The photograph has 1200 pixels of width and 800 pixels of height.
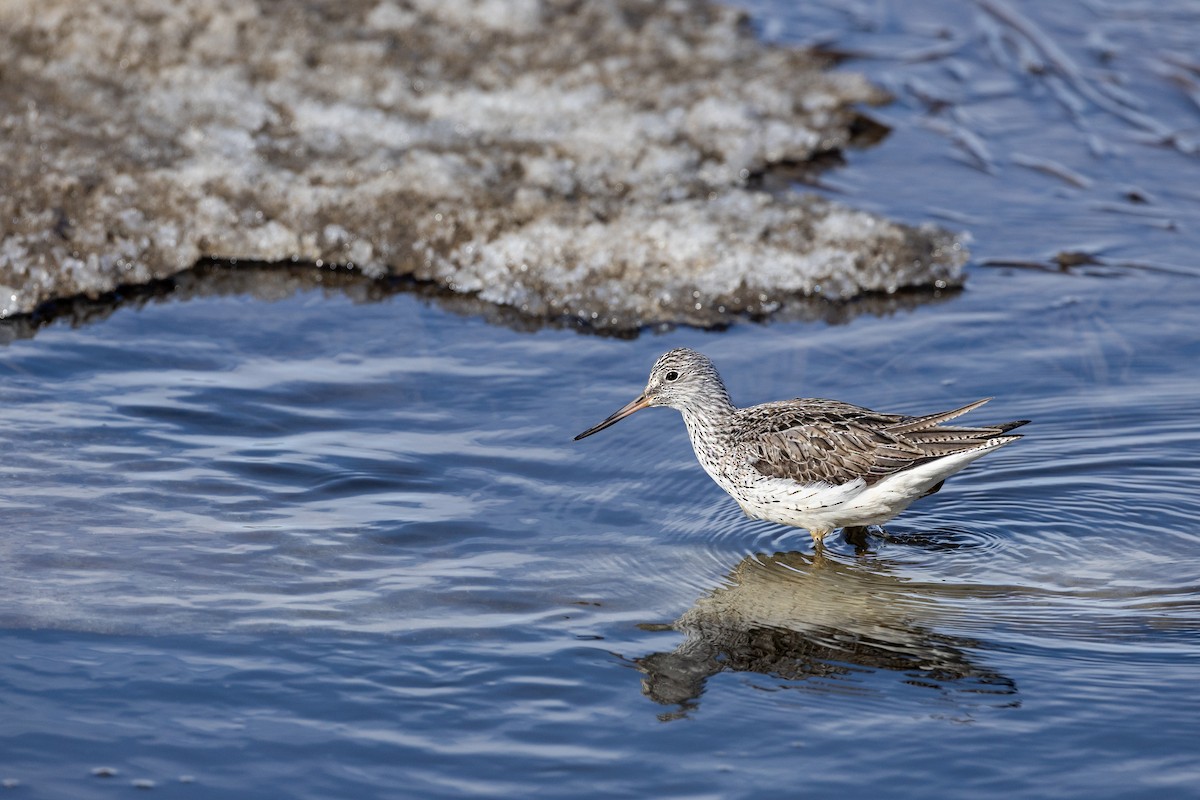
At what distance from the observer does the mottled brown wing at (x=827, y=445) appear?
616cm

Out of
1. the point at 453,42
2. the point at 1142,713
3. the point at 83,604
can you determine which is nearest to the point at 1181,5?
the point at 453,42

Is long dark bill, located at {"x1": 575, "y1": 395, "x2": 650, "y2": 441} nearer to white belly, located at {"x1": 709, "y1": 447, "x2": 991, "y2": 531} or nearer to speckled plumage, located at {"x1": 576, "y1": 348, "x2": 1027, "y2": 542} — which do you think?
speckled plumage, located at {"x1": 576, "y1": 348, "x2": 1027, "y2": 542}

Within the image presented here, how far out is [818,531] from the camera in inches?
249

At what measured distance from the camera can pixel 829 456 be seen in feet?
20.6

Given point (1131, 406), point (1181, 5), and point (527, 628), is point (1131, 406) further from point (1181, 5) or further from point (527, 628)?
point (1181, 5)

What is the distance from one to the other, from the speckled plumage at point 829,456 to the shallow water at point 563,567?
250 mm

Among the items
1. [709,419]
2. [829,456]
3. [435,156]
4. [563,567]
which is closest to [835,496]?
[829,456]

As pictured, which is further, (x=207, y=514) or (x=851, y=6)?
(x=851, y=6)

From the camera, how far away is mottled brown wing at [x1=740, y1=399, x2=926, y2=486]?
20.2ft

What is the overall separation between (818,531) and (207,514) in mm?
2702

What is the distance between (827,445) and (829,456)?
0.07 m

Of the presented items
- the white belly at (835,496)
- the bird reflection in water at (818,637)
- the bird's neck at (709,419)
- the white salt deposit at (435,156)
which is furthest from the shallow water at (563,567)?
the white salt deposit at (435,156)

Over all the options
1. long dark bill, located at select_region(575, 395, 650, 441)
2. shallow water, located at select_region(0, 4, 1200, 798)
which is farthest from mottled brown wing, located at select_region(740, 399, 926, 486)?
long dark bill, located at select_region(575, 395, 650, 441)

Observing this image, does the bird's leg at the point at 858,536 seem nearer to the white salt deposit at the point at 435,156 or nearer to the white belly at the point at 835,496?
the white belly at the point at 835,496
